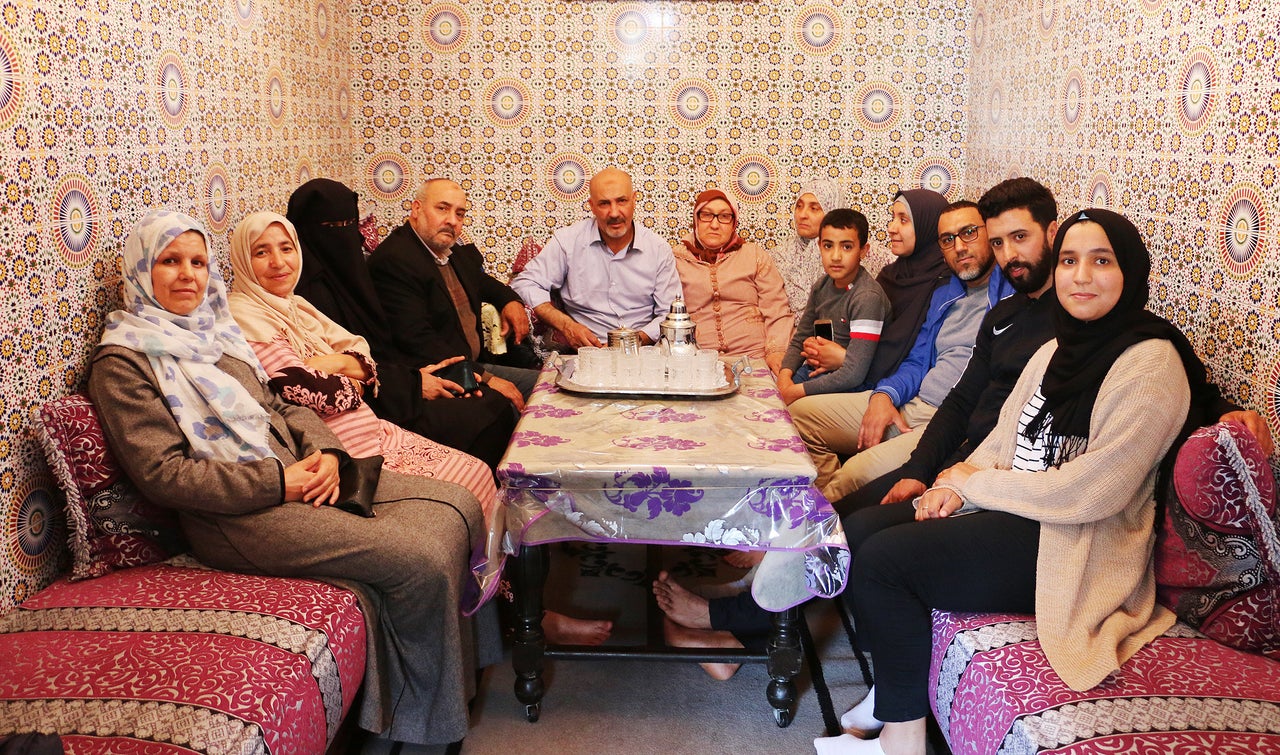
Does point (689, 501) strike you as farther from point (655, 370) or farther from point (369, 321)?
point (369, 321)

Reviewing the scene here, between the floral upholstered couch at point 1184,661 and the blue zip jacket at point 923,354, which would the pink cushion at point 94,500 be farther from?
the blue zip jacket at point 923,354

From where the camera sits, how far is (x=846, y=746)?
2.19 m

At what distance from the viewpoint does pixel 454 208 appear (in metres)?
3.67

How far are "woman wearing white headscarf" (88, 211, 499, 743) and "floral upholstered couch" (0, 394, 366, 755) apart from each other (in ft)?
0.24

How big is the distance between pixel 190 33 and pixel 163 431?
54.2 inches

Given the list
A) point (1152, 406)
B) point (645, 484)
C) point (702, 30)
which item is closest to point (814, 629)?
point (645, 484)

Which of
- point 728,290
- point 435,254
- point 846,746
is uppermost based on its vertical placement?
point 435,254

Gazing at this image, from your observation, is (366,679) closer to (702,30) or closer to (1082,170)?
(1082,170)

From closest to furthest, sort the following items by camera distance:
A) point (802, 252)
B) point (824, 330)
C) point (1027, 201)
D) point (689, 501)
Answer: point (689, 501), point (1027, 201), point (824, 330), point (802, 252)

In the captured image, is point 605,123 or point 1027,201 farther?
point 605,123

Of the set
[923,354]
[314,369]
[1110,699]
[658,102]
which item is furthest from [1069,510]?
[658,102]

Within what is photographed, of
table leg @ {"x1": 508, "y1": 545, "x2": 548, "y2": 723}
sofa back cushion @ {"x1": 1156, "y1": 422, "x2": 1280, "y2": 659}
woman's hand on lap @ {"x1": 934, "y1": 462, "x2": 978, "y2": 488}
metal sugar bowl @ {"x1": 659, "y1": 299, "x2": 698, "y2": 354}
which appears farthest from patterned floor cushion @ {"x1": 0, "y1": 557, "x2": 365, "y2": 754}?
sofa back cushion @ {"x1": 1156, "y1": 422, "x2": 1280, "y2": 659}

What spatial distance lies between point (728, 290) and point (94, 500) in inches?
108

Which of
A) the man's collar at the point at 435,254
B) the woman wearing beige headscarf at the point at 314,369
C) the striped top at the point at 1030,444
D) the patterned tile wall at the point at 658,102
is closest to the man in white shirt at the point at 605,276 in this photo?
the man's collar at the point at 435,254
